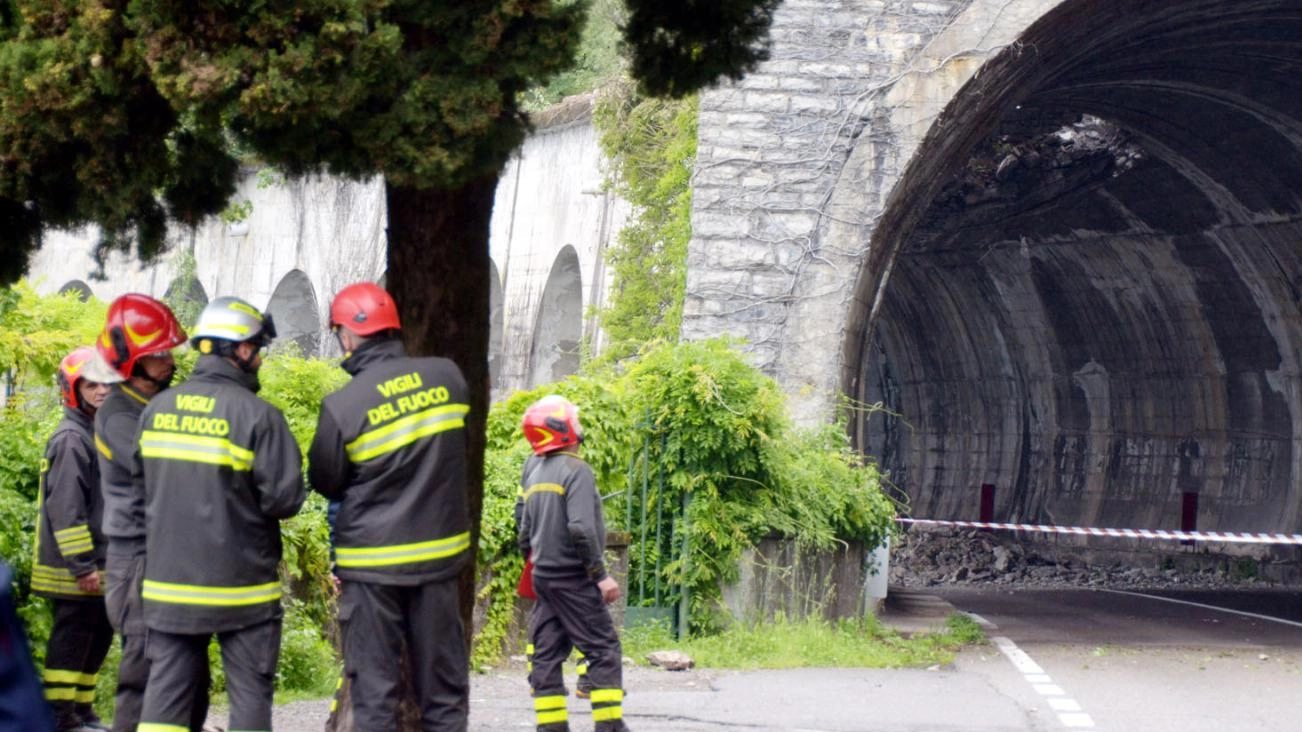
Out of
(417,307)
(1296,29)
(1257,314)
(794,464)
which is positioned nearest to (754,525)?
(794,464)

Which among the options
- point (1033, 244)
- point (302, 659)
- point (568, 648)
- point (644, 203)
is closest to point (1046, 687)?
point (568, 648)

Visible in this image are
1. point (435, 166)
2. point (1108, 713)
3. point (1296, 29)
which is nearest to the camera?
point (435, 166)

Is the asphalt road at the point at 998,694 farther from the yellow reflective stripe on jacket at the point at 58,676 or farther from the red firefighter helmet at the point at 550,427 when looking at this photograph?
the red firefighter helmet at the point at 550,427

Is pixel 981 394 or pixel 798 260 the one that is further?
pixel 981 394

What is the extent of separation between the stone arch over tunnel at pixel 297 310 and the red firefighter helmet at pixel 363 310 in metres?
27.8

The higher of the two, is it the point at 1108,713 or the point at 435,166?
the point at 435,166

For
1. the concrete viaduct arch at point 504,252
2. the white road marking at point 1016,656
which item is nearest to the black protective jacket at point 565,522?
the white road marking at point 1016,656

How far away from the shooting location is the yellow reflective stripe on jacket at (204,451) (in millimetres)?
5652

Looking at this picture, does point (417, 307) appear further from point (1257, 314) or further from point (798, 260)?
point (1257, 314)

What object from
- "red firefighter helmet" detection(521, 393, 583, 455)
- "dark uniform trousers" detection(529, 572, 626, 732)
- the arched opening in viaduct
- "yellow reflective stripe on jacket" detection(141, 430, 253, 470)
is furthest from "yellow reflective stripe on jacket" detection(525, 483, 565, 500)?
the arched opening in viaduct

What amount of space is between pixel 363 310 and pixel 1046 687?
6733 mm

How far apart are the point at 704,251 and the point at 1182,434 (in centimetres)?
1375

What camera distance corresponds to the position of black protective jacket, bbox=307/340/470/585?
5.85 metres

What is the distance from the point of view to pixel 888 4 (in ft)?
52.0
